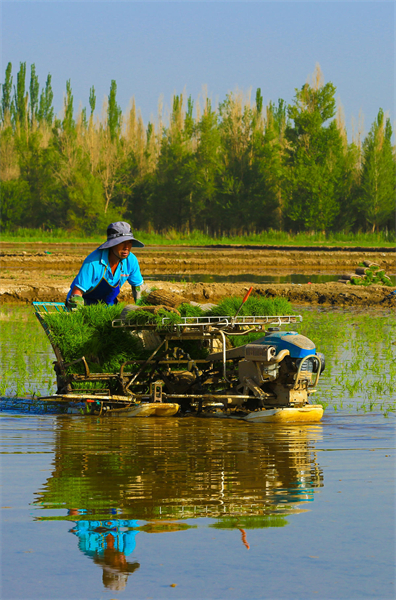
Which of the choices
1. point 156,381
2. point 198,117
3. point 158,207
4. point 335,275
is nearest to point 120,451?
point 156,381

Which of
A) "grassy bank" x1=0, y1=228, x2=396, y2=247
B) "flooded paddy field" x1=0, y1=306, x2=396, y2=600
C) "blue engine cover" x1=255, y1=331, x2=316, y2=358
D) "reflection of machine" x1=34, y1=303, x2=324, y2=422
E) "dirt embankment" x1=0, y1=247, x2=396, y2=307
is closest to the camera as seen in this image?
"flooded paddy field" x1=0, y1=306, x2=396, y2=600

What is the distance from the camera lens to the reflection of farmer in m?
4.02

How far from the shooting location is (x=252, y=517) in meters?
4.96

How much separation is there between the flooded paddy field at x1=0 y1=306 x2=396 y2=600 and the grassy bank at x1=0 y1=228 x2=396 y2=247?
4309 cm

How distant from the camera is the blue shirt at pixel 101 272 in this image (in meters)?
8.30

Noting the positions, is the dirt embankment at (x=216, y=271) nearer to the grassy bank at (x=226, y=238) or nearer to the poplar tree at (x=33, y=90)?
the grassy bank at (x=226, y=238)

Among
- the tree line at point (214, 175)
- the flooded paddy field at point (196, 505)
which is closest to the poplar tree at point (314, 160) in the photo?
the tree line at point (214, 175)

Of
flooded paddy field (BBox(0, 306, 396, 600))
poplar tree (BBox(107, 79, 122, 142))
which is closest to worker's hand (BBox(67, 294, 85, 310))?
Answer: flooded paddy field (BBox(0, 306, 396, 600))

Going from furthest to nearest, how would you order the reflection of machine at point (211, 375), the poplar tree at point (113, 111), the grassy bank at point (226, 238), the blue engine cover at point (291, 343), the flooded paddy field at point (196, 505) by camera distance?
the poplar tree at point (113, 111) < the grassy bank at point (226, 238) < the reflection of machine at point (211, 375) < the blue engine cover at point (291, 343) < the flooded paddy field at point (196, 505)

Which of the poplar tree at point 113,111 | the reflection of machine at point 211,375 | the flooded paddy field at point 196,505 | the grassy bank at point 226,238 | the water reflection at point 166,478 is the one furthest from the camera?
the poplar tree at point 113,111

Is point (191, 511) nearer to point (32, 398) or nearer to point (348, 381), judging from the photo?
point (32, 398)

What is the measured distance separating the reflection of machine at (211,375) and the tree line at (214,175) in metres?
48.5

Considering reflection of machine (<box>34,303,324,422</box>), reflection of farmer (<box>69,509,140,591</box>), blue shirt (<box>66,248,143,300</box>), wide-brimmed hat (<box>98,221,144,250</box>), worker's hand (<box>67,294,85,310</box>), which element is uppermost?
wide-brimmed hat (<box>98,221,144,250</box>)

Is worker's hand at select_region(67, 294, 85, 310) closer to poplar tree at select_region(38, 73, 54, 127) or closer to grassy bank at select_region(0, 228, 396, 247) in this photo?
grassy bank at select_region(0, 228, 396, 247)
